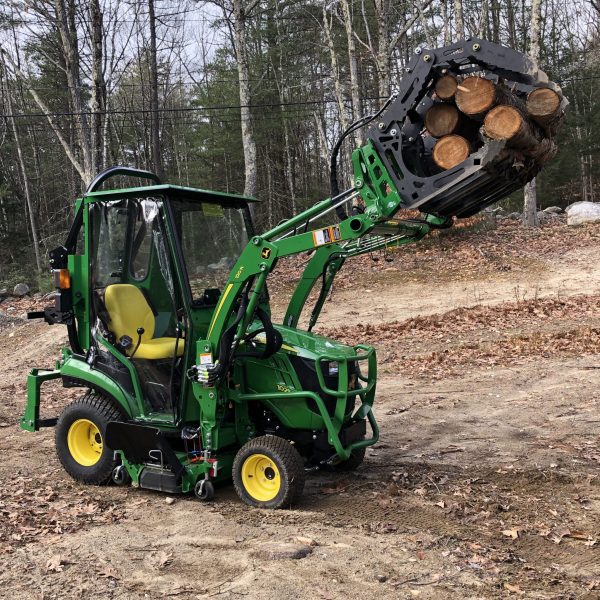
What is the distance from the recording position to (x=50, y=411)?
353 inches

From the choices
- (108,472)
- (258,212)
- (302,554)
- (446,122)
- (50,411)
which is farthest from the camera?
(258,212)

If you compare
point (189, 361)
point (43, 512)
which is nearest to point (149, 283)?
point (189, 361)

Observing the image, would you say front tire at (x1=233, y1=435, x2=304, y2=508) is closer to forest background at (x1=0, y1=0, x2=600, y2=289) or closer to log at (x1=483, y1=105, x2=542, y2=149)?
log at (x1=483, y1=105, x2=542, y2=149)

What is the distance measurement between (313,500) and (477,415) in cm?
286

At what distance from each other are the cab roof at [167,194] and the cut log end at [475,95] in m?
2.21

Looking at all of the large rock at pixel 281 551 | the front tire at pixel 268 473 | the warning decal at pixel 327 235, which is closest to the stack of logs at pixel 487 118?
the warning decal at pixel 327 235

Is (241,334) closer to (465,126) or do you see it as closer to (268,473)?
(268,473)

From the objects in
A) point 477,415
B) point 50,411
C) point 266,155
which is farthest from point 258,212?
point 477,415

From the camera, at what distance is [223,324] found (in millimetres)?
5172

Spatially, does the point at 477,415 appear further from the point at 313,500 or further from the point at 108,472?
the point at 108,472

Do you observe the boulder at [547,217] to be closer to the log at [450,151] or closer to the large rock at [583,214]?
the large rock at [583,214]

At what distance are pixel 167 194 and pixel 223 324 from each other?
118 centimetres

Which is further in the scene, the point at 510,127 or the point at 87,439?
the point at 87,439

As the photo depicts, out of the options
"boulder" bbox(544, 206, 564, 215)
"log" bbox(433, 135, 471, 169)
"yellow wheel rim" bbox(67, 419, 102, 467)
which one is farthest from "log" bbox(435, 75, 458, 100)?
"boulder" bbox(544, 206, 564, 215)
